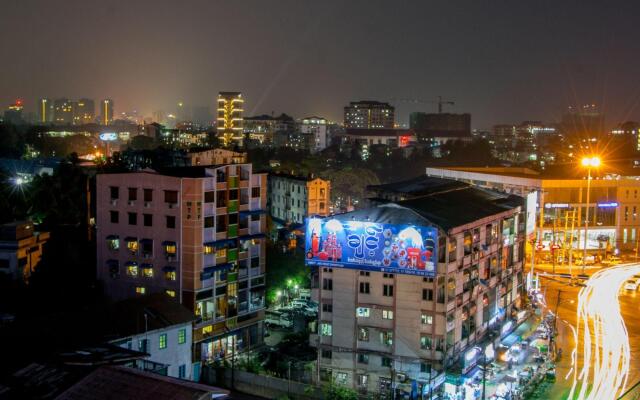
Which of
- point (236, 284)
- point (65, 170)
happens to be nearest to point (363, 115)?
point (65, 170)

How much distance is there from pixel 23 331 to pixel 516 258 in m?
10.0

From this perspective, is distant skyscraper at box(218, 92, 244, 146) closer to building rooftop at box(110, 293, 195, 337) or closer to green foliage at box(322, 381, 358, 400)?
building rooftop at box(110, 293, 195, 337)

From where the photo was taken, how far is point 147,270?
13742 mm

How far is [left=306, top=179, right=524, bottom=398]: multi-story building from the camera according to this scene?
11.5m

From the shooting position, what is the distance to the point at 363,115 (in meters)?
79.2

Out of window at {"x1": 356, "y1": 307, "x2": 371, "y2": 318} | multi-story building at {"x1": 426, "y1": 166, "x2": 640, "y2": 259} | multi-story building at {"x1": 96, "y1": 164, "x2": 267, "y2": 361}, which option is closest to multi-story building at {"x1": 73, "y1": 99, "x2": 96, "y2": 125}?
multi-story building at {"x1": 426, "y1": 166, "x2": 640, "y2": 259}

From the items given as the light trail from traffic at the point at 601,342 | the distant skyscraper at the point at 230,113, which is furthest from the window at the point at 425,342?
the distant skyscraper at the point at 230,113

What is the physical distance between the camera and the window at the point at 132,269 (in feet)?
45.8

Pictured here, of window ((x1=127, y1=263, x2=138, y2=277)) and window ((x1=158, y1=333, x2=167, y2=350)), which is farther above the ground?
window ((x1=127, y1=263, x2=138, y2=277))

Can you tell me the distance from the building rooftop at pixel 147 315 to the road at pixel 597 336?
6.02m

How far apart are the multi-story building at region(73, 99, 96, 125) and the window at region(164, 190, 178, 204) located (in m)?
78.5

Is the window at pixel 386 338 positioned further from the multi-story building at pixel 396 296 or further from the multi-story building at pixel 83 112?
the multi-story building at pixel 83 112

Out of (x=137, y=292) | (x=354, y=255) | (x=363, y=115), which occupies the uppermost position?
(x=363, y=115)

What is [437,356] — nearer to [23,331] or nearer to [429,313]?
[429,313]
